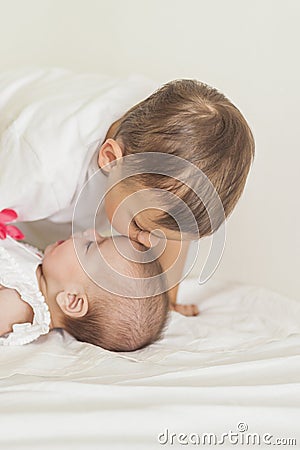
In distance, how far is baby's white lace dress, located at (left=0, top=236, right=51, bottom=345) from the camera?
1311 mm

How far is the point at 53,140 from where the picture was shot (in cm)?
144

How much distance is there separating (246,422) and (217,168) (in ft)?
1.42

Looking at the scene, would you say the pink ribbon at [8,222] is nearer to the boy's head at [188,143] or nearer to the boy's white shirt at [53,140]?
the boy's white shirt at [53,140]

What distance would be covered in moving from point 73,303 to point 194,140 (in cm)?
34

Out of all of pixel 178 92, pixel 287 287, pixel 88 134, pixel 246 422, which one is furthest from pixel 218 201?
pixel 287 287

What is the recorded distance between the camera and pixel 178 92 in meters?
1.33

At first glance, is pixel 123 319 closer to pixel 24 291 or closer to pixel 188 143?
pixel 24 291

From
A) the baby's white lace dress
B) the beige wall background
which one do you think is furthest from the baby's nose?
the beige wall background

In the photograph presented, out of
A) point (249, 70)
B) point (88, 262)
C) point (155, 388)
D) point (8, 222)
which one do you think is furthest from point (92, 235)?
point (249, 70)

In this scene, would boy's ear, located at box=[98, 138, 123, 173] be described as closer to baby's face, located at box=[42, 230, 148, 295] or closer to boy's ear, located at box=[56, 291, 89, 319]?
baby's face, located at box=[42, 230, 148, 295]

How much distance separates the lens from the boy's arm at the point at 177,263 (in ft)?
4.79

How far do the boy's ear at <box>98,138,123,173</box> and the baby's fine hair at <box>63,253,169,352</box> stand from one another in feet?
0.66

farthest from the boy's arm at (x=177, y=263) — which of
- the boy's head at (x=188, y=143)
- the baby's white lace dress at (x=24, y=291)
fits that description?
the baby's white lace dress at (x=24, y=291)

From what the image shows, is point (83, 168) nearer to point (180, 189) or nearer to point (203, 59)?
point (180, 189)
